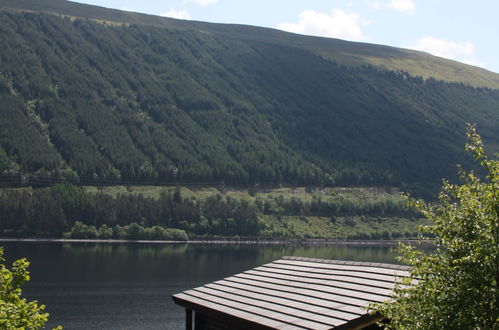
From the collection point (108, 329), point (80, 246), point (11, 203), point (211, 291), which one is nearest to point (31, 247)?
point (80, 246)

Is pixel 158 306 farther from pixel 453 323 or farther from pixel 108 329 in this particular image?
pixel 453 323

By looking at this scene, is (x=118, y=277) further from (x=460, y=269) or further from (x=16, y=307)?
(x=460, y=269)

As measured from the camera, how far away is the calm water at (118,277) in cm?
7431

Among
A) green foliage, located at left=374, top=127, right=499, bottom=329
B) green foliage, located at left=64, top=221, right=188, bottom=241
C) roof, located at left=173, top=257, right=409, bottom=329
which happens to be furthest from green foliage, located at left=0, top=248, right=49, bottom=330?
green foliage, located at left=64, top=221, right=188, bottom=241

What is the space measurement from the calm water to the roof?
161ft

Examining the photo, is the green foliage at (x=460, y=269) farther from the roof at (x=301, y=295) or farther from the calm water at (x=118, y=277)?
the calm water at (x=118, y=277)

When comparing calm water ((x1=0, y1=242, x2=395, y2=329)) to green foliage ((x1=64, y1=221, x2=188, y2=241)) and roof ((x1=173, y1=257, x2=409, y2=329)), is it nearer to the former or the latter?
green foliage ((x1=64, y1=221, x2=188, y2=241))

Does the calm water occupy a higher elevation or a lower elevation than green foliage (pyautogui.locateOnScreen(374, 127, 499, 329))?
lower

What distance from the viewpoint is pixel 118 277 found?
354ft

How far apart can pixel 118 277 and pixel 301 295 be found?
92314mm

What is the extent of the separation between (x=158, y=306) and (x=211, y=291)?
63278 mm

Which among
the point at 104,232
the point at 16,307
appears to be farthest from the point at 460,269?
the point at 104,232

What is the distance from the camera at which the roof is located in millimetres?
16609

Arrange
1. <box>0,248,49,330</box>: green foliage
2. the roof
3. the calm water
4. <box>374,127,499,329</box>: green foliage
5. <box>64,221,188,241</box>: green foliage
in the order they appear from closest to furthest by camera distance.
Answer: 1. <box>374,127,499,329</box>: green foliage
2. <box>0,248,49,330</box>: green foliage
3. the roof
4. the calm water
5. <box>64,221,188,241</box>: green foliage
